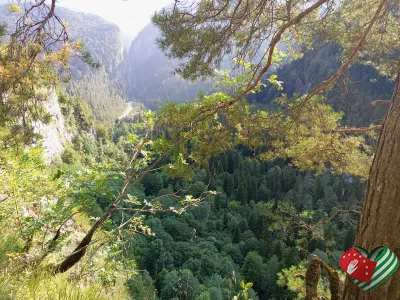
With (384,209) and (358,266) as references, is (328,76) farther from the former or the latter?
(358,266)

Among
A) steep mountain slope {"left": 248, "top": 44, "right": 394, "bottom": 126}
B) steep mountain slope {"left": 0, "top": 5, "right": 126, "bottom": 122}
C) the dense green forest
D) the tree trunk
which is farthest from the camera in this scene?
steep mountain slope {"left": 0, "top": 5, "right": 126, "bottom": 122}

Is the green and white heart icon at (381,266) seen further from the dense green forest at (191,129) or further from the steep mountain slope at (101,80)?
the steep mountain slope at (101,80)

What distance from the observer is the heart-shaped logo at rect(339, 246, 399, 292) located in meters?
1.15

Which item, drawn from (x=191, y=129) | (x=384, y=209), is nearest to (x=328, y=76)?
(x=191, y=129)

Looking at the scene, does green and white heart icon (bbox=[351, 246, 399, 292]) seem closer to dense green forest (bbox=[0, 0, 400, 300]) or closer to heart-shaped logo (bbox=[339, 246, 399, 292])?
heart-shaped logo (bbox=[339, 246, 399, 292])

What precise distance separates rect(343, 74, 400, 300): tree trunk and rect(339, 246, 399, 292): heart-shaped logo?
0.12m

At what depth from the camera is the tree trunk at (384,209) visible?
1284 millimetres

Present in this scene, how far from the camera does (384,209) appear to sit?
1.35 m

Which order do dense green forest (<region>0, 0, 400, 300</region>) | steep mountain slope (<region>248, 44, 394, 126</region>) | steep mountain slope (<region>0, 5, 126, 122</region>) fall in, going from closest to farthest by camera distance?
dense green forest (<region>0, 0, 400, 300</region>), steep mountain slope (<region>248, 44, 394, 126</region>), steep mountain slope (<region>0, 5, 126, 122</region>)

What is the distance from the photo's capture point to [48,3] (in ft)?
6.56

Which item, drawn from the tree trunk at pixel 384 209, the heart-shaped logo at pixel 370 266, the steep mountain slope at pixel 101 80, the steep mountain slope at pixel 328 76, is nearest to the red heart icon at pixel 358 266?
the heart-shaped logo at pixel 370 266

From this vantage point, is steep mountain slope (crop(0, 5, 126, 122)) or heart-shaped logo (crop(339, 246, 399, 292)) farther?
steep mountain slope (crop(0, 5, 126, 122))

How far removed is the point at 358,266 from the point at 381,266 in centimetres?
9

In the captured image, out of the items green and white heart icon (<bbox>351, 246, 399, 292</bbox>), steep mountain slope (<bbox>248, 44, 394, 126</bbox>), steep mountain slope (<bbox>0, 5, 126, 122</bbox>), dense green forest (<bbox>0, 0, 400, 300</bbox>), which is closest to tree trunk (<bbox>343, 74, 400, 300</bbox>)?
dense green forest (<bbox>0, 0, 400, 300</bbox>)
